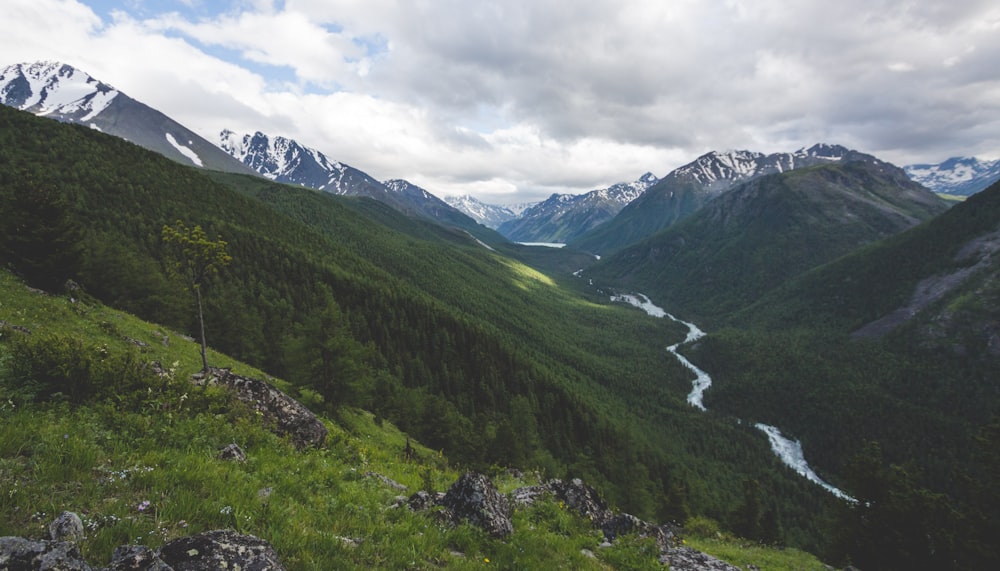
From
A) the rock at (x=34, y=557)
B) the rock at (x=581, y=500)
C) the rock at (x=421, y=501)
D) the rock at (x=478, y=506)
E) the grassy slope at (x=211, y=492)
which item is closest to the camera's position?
the rock at (x=34, y=557)

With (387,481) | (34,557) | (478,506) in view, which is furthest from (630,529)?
(34,557)

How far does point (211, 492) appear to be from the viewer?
7.83 metres

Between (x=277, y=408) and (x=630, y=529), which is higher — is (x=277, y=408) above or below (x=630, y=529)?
above

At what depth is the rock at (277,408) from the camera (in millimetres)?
15969

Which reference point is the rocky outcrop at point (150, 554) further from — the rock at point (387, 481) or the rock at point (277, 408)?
the rock at point (277, 408)

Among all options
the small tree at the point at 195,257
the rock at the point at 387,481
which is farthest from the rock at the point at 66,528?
the small tree at the point at 195,257

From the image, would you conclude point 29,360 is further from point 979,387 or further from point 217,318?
point 979,387

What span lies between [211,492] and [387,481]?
6.67 m

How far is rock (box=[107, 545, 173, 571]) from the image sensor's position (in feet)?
16.5

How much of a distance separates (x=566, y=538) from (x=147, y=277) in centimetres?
5711

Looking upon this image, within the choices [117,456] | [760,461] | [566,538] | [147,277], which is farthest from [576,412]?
[117,456]

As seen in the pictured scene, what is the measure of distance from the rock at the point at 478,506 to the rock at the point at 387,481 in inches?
84.8

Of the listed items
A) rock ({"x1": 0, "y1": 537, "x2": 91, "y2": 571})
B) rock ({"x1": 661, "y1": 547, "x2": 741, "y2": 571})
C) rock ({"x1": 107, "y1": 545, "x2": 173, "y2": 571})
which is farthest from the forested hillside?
rock ({"x1": 0, "y1": 537, "x2": 91, "y2": 571})

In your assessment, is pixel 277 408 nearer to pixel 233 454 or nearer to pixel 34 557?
pixel 233 454
